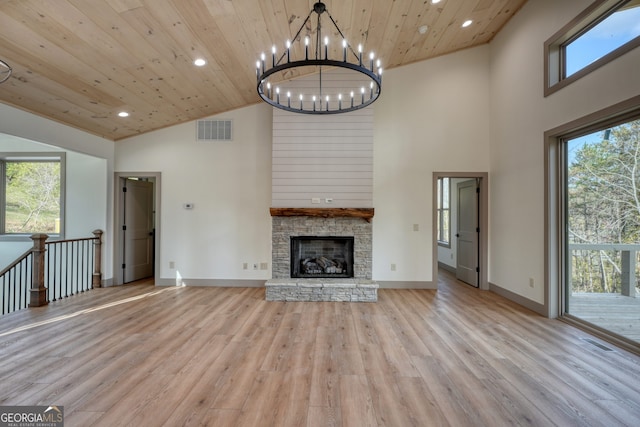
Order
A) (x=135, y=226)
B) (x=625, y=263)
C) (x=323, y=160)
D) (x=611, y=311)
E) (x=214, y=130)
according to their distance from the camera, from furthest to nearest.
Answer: (x=135, y=226), (x=214, y=130), (x=323, y=160), (x=611, y=311), (x=625, y=263)

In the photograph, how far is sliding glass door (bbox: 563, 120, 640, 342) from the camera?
2.82 meters

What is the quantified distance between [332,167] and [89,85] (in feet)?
11.5

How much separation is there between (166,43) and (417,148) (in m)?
4.14

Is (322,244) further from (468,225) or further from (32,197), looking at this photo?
(32,197)

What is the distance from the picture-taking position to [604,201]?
312 centimetres

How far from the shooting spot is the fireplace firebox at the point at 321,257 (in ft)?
16.3

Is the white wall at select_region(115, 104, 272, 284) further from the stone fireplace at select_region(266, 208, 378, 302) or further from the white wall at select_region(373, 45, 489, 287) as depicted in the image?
the white wall at select_region(373, 45, 489, 287)

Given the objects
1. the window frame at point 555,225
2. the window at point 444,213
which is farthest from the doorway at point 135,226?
the window at point 444,213

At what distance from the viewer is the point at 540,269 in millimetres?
3859

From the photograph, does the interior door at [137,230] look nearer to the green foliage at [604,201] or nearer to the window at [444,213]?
the window at [444,213]

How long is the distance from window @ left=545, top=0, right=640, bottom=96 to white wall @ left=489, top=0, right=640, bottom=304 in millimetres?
111

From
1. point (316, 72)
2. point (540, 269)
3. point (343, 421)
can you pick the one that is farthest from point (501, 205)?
point (343, 421)

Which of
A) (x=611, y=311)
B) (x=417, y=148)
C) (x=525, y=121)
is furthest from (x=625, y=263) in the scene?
(x=417, y=148)

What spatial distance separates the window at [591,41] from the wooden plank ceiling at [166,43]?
1.07m
